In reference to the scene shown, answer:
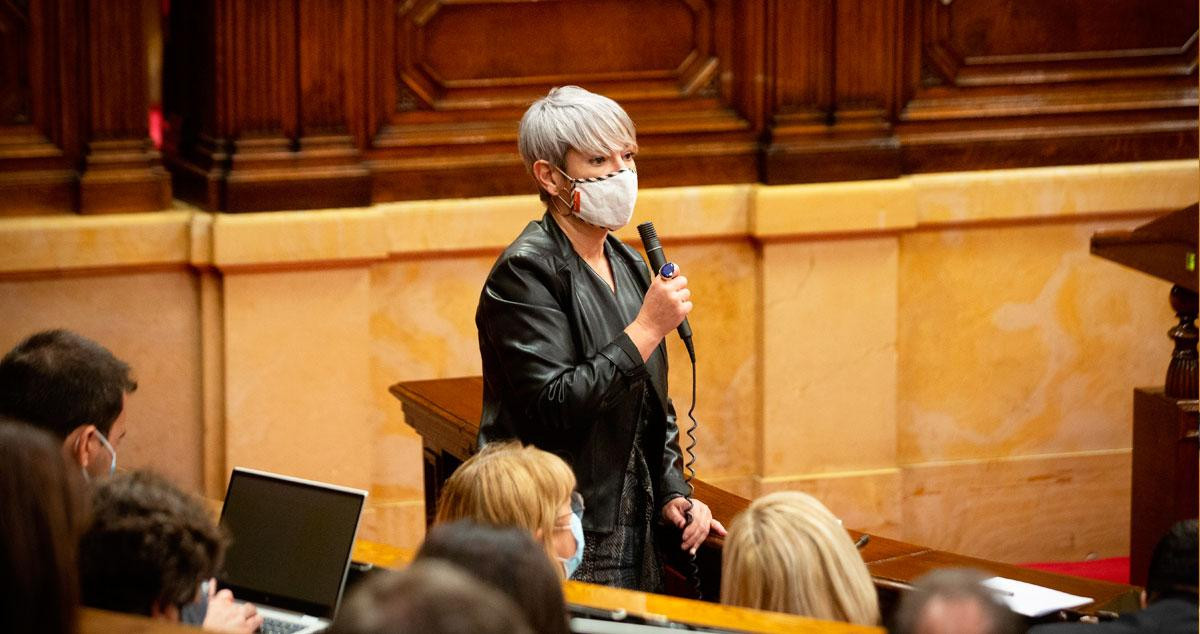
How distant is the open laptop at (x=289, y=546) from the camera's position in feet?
9.45

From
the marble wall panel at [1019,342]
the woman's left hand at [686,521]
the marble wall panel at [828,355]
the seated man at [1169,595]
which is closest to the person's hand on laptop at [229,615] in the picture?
the woman's left hand at [686,521]

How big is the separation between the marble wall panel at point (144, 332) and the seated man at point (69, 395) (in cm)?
217

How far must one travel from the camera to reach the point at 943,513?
5992mm

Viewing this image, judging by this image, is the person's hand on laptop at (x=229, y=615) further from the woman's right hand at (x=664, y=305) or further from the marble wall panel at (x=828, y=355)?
the marble wall panel at (x=828, y=355)

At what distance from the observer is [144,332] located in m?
5.35

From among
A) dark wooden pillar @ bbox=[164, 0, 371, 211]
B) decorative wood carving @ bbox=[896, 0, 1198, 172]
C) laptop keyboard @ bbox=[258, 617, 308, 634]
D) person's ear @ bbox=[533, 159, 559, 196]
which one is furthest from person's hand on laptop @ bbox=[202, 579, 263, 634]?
decorative wood carving @ bbox=[896, 0, 1198, 172]

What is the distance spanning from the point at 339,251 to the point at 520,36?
3.08ft

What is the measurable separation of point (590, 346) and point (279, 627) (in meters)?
0.81

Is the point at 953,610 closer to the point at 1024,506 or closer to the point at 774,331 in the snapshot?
the point at 774,331

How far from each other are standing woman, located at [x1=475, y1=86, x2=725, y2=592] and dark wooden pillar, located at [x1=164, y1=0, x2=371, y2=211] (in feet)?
7.01

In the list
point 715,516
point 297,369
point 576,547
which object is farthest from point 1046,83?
point 576,547

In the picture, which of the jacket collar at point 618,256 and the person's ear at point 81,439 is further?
the jacket collar at point 618,256

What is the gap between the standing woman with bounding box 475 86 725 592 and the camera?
3213mm

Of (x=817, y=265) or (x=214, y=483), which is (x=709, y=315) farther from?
(x=214, y=483)
